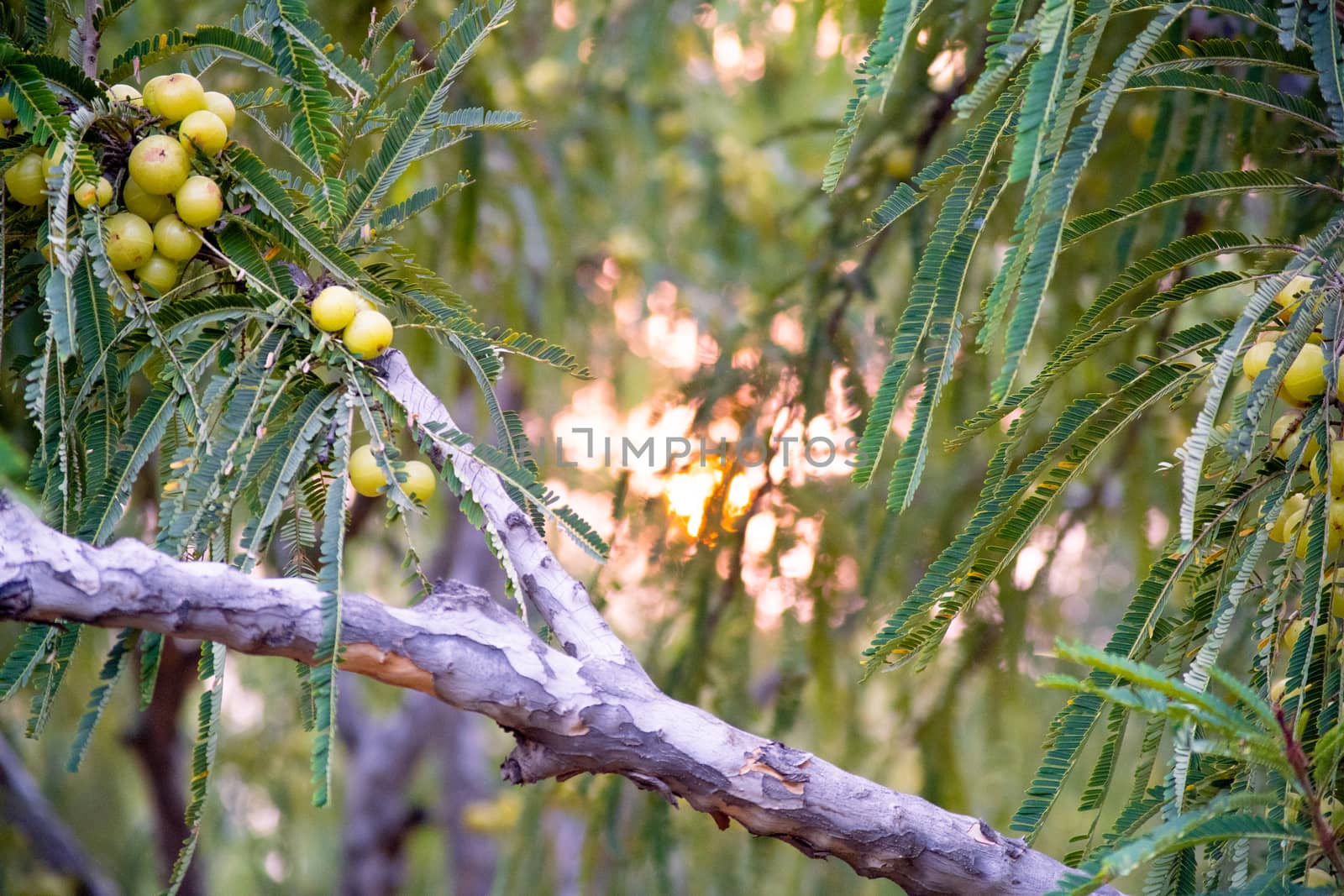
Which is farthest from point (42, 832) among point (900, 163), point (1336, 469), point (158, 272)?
point (1336, 469)

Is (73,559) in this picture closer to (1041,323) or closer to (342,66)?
(342,66)

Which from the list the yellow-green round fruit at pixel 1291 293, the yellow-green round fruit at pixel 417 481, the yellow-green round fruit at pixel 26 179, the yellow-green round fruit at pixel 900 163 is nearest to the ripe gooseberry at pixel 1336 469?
the yellow-green round fruit at pixel 1291 293

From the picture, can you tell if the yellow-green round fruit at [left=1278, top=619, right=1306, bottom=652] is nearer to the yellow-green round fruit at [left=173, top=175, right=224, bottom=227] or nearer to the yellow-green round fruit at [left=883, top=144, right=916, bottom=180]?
the yellow-green round fruit at [left=173, top=175, right=224, bottom=227]

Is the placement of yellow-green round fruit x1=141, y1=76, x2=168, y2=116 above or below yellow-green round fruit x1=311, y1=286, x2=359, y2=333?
above

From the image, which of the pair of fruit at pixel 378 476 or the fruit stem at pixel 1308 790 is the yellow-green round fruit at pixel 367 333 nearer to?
the pair of fruit at pixel 378 476

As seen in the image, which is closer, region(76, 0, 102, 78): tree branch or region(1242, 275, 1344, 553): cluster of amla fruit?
region(1242, 275, 1344, 553): cluster of amla fruit

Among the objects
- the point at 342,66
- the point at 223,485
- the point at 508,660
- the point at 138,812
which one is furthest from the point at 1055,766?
the point at 138,812

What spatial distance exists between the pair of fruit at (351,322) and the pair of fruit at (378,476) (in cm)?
9

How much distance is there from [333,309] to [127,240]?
0.18 metres

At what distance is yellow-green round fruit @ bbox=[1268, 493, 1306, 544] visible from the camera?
81 cm

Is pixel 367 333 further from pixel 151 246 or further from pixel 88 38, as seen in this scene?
pixel 88 38

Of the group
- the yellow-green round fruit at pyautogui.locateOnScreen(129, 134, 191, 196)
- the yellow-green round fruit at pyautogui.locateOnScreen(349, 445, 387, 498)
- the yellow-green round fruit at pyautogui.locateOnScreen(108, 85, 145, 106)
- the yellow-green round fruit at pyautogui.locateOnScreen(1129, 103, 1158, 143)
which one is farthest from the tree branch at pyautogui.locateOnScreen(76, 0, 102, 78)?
the yellow-green round fruit at pyautogui.locateOnScreen(1129, 103, 1158, 143)

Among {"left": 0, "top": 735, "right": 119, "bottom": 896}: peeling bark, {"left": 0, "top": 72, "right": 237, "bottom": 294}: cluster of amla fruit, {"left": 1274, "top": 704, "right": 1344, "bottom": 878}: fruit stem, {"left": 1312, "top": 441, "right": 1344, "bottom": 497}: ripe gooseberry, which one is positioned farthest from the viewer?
{"left": 0, "top": 735, "right": 119, "bottom": 896}: peeling bark

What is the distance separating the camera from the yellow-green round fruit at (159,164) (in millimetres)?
855
